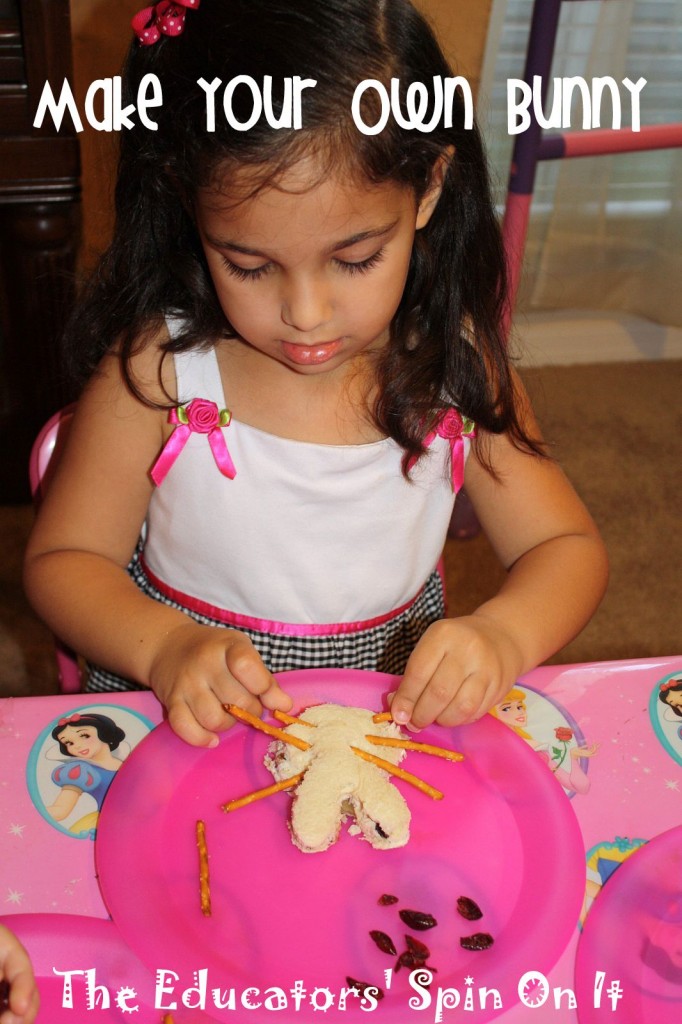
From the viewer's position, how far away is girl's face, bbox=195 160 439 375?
67 cm

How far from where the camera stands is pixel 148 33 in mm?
738

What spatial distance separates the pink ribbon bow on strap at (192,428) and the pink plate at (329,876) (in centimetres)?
27

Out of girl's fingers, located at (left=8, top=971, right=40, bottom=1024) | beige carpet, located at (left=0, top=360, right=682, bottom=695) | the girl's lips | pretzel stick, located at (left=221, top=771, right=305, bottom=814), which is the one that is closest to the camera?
girl's fingers, located at (left=8, top=971, right=40, bottom=1024)

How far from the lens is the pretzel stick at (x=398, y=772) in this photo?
0.64m

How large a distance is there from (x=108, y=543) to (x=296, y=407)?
19 cm

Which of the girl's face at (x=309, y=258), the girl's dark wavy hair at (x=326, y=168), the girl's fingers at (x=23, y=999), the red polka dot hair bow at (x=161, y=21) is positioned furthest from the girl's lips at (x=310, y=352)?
the girl's fingers at (x=23, y=999)

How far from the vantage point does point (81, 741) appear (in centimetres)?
68

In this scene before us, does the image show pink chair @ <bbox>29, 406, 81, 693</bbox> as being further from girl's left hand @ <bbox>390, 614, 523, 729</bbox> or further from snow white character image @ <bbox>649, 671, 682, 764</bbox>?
snow white character image @ <bbox>649, 671, 682, 764</bbox>

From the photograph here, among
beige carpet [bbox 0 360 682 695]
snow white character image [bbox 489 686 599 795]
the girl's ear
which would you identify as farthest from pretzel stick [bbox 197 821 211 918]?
beige carpet [bbox 0 360 682 695]

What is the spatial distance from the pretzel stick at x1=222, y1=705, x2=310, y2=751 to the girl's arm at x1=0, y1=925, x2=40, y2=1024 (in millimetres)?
181

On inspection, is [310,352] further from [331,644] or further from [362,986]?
[362,986]

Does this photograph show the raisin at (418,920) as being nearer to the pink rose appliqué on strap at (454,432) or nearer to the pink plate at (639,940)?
the pink plate at (639,940)

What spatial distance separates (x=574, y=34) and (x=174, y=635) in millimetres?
Answer: 1738

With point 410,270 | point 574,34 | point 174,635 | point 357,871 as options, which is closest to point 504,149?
point 574,34
